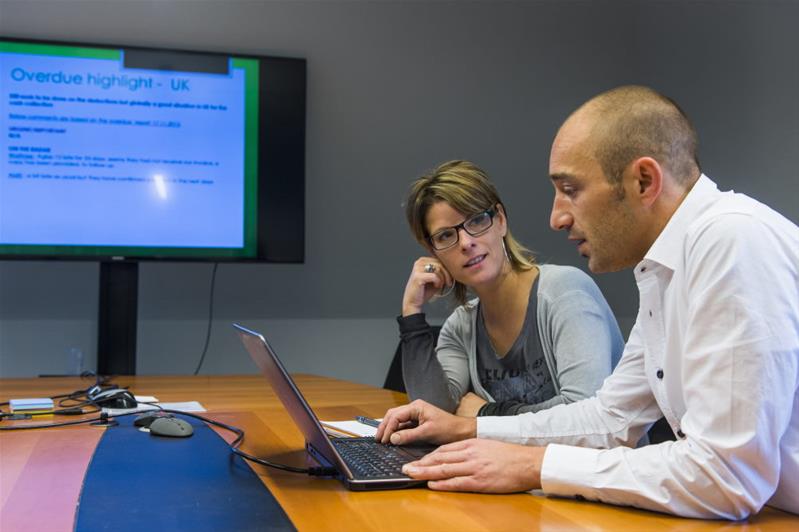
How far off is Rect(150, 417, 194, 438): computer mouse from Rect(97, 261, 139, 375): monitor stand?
1.76m

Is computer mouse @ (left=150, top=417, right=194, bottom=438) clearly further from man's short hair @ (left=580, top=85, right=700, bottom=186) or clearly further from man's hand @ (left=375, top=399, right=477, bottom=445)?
man's short hair @ (left=580, top=85, right=700, bottom=186)

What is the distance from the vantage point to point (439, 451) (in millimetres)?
1179

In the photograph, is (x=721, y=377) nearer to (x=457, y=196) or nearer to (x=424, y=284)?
(x=457, y=196)

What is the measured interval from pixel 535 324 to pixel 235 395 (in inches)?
35.9

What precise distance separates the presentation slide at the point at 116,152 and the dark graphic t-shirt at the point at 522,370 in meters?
1.60

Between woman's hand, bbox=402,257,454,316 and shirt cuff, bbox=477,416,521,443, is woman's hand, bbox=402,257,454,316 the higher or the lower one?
the higher one

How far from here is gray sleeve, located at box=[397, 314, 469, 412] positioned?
1967 millimetres

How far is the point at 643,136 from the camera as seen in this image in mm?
1179

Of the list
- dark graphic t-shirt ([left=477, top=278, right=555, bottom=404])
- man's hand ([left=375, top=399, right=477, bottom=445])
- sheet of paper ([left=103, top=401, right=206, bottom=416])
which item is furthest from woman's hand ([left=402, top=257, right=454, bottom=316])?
man's hand ([left=375, top=399, right=477, bottom=445])

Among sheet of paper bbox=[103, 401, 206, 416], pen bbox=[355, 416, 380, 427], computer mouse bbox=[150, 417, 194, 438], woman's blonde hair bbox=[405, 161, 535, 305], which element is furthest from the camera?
woman's blonde hair bbox=[405, 161, 535, 305]

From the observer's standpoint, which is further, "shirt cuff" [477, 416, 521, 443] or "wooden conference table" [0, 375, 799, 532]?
"shirt cuff" [477, 416, 521, 443]

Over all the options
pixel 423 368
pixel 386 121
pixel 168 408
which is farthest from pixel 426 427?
pixel 386 121

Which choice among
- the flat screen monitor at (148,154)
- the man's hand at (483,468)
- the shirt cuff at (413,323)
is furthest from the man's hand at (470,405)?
the flat screen monitor at (148,154)

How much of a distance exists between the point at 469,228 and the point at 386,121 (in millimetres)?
1790
